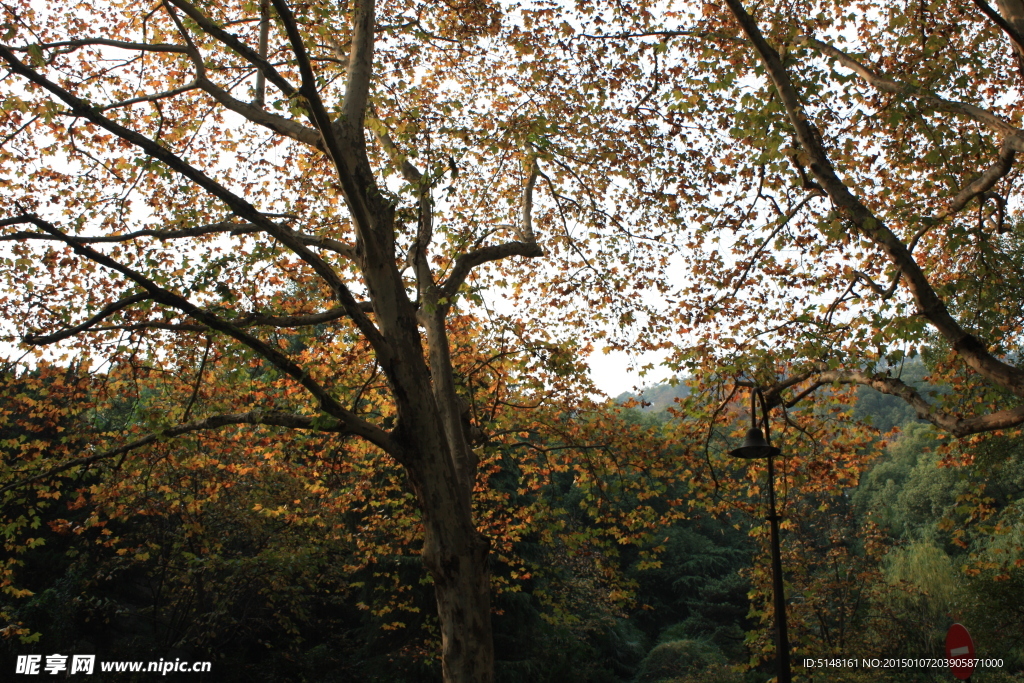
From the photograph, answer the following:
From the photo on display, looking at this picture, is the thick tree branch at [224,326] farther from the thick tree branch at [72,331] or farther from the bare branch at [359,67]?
the bare branch at [359,67]

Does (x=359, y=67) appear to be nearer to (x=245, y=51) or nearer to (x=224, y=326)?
Result: (x=245, y=51)

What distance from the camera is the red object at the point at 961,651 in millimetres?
6789

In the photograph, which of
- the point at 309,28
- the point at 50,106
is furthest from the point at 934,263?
the point at 50,106

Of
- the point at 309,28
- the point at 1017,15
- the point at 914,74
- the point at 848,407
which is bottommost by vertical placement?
the point at 848,407

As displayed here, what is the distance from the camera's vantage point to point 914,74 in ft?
25.7

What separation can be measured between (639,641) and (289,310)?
21.1 metres

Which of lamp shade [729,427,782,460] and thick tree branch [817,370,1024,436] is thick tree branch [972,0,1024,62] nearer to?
thick tree branch [817,370,1024,436]

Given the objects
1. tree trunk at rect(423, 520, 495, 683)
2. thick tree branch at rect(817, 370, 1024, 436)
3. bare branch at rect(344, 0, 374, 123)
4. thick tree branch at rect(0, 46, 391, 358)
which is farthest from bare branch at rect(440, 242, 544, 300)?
thick tree branch at rect(817, 370, 1024, 436)

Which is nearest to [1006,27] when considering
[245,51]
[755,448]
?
[755,448]

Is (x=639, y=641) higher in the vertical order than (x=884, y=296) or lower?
lower

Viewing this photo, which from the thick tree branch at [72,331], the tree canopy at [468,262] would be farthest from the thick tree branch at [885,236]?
the thick tree branch at [72,331]

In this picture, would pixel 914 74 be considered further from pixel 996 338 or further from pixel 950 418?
pixel 950 418

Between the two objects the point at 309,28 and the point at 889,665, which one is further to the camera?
the point at 889,665

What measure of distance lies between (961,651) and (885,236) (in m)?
4.35
